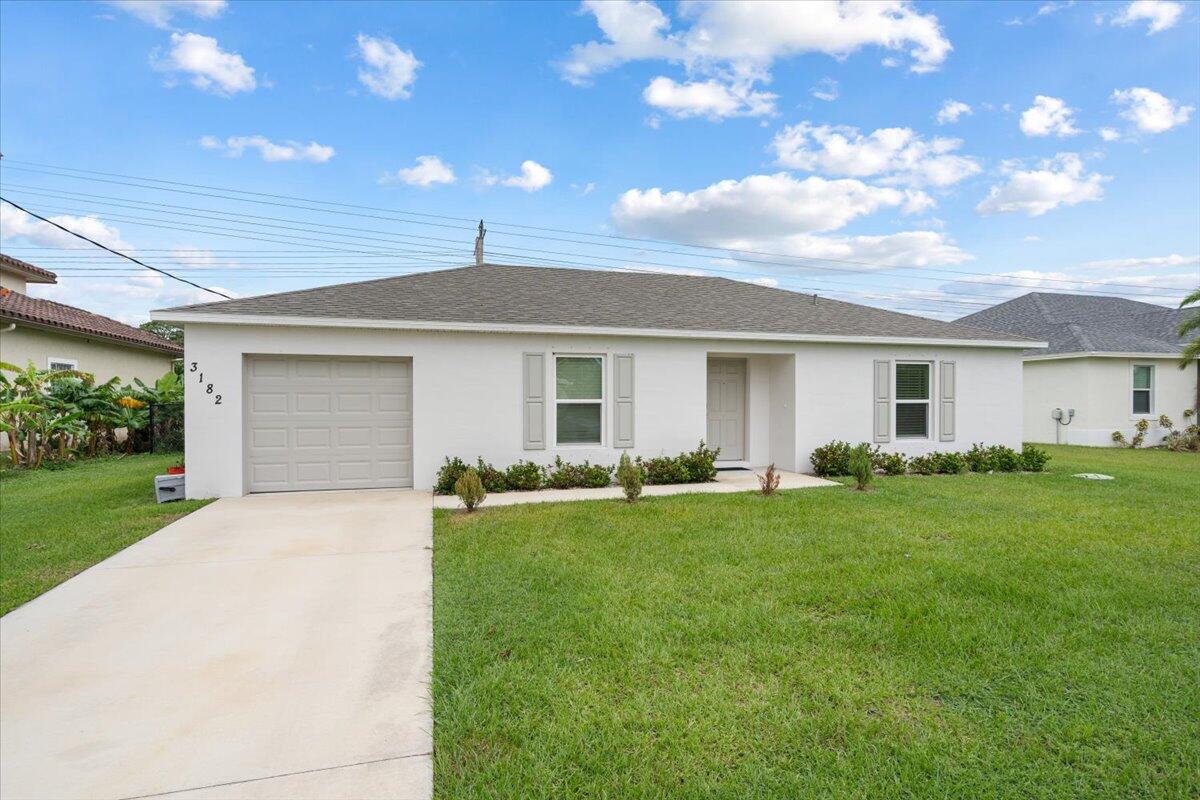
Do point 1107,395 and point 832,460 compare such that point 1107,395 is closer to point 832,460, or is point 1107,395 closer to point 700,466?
point 832,460

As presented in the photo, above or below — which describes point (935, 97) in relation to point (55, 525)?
above

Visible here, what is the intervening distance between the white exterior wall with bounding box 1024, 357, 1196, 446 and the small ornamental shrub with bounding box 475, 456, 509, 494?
18464 millimetres

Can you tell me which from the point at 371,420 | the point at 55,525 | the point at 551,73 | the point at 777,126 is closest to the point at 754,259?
the point at 777,126

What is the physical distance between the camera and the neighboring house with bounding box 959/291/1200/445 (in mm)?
17266

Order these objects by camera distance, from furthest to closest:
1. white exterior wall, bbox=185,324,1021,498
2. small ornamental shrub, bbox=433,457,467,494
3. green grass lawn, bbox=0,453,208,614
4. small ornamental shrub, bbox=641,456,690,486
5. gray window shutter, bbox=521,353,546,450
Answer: small ornamental shrub, bbox=641,456,690,486 → gray window shutter, bbox=521,353,546,450 → small ornamental shrub, bbox=433,457,467,494 → white exterior wall, bbox=185,324,1021,498 → green grass lawn, bbox=0,453,208,614

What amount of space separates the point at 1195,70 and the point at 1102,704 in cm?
1348

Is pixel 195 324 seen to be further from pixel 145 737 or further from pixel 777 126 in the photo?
pixel 777 126

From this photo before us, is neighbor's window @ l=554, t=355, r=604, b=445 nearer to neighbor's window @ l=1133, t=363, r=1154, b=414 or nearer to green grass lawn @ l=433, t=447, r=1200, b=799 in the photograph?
green grass lawn @ l=433, t=447, r=1200, b=799

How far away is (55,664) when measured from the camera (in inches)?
138

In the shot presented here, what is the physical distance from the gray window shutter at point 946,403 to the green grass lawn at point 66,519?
13527 mm

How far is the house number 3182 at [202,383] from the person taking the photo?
856 cm

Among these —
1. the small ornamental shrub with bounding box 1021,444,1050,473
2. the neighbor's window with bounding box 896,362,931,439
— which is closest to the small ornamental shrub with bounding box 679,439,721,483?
the neighbor's window with bounding box 896,362,931,439

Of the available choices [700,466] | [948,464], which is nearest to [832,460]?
[948,464]

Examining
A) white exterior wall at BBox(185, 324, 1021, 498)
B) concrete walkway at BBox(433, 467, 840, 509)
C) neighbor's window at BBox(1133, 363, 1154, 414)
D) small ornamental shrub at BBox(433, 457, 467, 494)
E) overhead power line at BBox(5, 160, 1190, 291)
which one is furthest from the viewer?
neighbor's window at BBox(1133, 363, 1154, 414)
